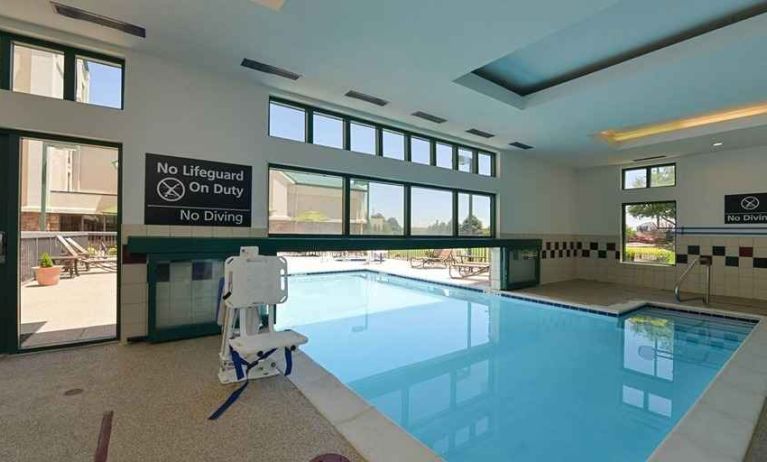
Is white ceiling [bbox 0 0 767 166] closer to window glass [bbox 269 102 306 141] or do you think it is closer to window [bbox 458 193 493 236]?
window glass [bbox 269 102 306 141]

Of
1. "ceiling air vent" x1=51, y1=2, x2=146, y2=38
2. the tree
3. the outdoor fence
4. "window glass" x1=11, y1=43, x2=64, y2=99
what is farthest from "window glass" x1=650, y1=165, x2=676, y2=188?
"window glass" x1=11, y1=43, x2=64, y2=99

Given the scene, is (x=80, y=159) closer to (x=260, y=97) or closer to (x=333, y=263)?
(x=260, y=97)

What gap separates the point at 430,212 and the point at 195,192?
12.5ft

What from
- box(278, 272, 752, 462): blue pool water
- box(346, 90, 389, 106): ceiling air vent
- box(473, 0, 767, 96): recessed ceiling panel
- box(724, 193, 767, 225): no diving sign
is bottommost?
box(278, 272, 752, 462): blue pool water

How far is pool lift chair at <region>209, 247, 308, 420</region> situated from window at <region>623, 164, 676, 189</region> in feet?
26.7

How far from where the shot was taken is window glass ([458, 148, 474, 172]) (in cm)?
653

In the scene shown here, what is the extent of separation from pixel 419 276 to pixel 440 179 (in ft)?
11.8

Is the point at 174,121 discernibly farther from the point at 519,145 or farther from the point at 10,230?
the point at 519,145

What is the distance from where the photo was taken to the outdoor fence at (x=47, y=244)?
326cm

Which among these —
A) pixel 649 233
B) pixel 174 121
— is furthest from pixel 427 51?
pixel 649 233

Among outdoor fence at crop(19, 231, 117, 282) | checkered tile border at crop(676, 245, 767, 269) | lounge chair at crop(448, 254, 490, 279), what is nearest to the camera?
outdoor fence at crop(19, 231, 117, 282)

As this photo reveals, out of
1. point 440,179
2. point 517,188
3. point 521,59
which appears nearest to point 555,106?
point 521,59

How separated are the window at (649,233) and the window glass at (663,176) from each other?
16.6 inches

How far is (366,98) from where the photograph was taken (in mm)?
4508
